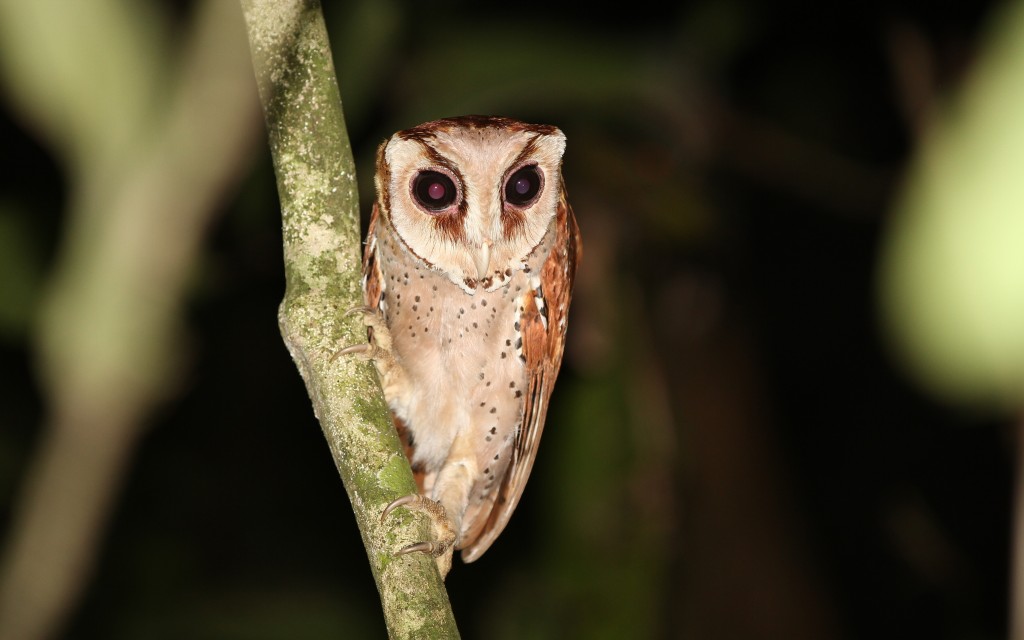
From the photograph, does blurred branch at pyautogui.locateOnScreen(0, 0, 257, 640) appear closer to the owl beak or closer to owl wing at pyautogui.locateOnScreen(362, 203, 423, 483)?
the owl beak

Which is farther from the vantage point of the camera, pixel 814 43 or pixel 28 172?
pixel 814 43

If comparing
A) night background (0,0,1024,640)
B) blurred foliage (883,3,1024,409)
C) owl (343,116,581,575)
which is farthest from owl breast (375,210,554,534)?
blurred foliage (883,3,1024,409)

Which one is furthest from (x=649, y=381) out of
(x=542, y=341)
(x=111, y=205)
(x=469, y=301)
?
(x=111, y=205)

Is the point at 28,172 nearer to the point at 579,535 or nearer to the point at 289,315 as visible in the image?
the point at 289,315

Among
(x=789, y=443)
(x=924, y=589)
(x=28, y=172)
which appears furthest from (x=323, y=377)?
(x=924, y=589)

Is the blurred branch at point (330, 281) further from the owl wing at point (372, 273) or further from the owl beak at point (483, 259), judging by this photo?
the owl wing at point (372, 273)

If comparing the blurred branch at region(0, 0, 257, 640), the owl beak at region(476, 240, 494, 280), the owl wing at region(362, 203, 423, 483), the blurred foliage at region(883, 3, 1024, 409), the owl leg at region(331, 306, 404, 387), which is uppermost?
the owl wing at region(362, 203, 423, 483)

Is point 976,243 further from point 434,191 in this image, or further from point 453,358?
point 453,358
